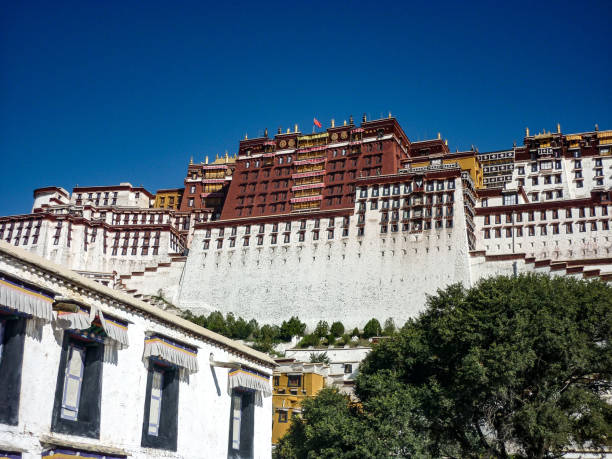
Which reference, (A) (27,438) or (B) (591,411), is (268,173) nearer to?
(B) (591,411)

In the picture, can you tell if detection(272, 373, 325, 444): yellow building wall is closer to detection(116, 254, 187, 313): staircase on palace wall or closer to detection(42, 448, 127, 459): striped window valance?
detection(42, 448, 127, 459): striped window valance

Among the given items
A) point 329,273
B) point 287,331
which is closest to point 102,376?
point 287,331

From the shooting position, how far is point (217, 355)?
21.0 meters

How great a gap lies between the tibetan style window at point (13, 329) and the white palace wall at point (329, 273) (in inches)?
2024

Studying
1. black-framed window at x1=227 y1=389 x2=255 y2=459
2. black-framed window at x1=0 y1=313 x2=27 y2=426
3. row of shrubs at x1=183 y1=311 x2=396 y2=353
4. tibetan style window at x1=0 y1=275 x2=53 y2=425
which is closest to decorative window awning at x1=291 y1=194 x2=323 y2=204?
row of shrubs at x1=183 y1=311 x2=396 y2=353

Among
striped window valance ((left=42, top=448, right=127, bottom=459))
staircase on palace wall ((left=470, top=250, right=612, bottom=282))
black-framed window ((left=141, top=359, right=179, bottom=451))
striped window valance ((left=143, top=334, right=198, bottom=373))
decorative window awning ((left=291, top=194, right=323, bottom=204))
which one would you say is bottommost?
striped window valance ((left=42, top=448, right=127, bottom=459))

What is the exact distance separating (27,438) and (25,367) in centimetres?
144

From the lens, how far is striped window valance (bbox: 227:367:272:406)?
2139 cm

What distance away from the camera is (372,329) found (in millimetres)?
60125

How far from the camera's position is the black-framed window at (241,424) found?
70.6 ft

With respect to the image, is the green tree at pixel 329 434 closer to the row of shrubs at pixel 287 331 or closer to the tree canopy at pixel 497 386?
the tree canopy at pixel 497 386

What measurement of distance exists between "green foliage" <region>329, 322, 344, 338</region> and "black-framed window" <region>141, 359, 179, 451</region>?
43562 mm

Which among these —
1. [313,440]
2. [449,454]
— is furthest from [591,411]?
[313,440]

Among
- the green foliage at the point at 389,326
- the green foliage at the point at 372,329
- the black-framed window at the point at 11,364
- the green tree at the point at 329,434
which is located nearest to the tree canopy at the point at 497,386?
the green tree at the point at 329,434
